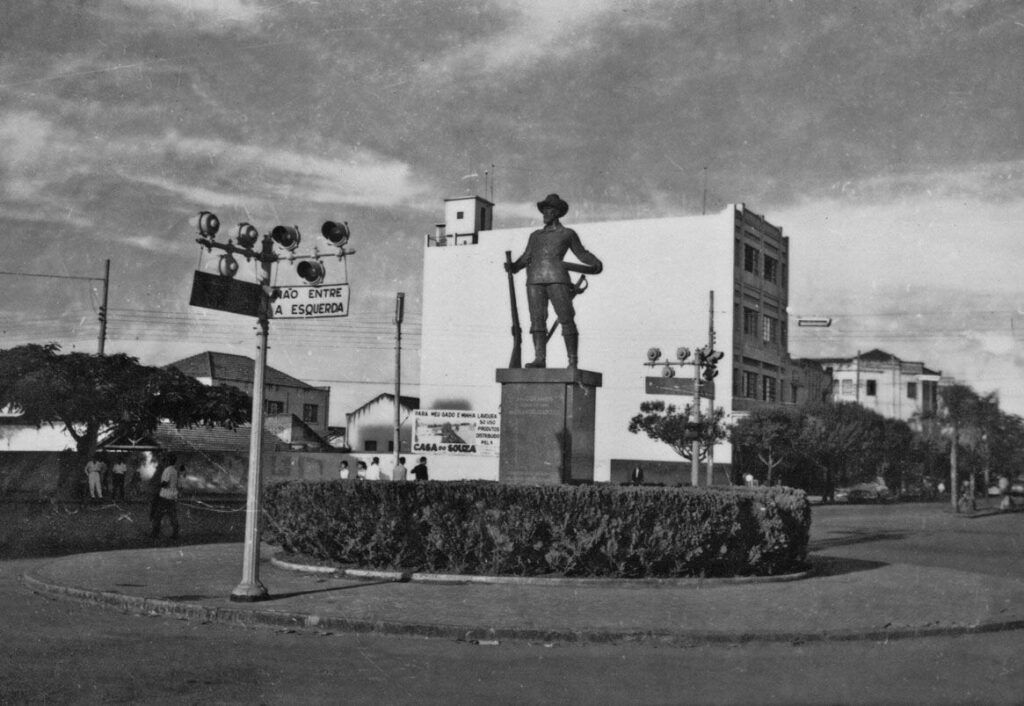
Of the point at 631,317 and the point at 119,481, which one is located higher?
the point at 631,317

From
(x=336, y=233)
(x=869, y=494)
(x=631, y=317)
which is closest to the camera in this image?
(x=336, y=233)

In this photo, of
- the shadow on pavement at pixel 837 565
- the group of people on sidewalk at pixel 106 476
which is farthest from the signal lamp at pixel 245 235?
the group of people on sidewalk at pixel 106 476

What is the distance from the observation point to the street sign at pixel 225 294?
10008 mm

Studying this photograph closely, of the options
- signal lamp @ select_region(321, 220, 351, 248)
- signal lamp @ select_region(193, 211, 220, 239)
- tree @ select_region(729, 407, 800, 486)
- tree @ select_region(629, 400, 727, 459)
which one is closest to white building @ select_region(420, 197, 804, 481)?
tree @ select_region(729, 407, 800, 486)

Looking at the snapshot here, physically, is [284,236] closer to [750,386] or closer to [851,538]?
[851,538]

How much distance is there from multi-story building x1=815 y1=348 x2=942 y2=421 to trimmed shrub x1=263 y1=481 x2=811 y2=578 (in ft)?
264

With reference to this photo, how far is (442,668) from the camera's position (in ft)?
25.2

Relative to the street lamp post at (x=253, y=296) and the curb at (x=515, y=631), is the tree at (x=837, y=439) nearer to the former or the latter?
the curb at (x=515, y=631)

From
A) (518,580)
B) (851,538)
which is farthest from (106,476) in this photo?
(518,580)

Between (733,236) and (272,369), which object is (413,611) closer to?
(733,236)

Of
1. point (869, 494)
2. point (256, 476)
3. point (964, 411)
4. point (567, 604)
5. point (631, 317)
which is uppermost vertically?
point (631, 317)

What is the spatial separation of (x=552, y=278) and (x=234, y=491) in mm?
34277

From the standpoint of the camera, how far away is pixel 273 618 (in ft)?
31.3

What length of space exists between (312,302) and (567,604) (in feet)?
12.5
